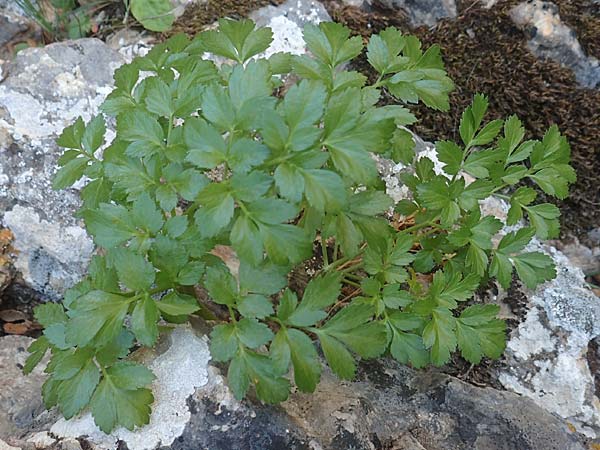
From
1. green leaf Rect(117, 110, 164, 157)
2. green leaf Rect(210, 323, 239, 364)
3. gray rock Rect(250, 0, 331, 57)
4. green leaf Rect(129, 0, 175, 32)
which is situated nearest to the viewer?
green leaf Rect(210, 323, 239, 364)

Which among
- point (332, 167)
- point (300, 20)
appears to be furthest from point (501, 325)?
point (300, 20)

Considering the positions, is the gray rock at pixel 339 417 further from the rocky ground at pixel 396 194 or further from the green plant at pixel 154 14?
the green plant at pixel 154 14

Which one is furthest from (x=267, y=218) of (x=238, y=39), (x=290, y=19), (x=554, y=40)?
(x=554, y=40)

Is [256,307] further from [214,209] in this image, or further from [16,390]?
[16,390]

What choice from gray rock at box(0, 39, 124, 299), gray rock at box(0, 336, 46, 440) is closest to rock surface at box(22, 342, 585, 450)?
gray rock at box(0, 336, 46, 440)

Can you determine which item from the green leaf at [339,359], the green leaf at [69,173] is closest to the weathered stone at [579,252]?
the green leaf at [339,359]

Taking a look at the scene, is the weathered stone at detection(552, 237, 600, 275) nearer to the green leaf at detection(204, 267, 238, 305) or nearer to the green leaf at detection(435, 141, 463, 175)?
the green leaf at detection(435, 141, 463, 175)
